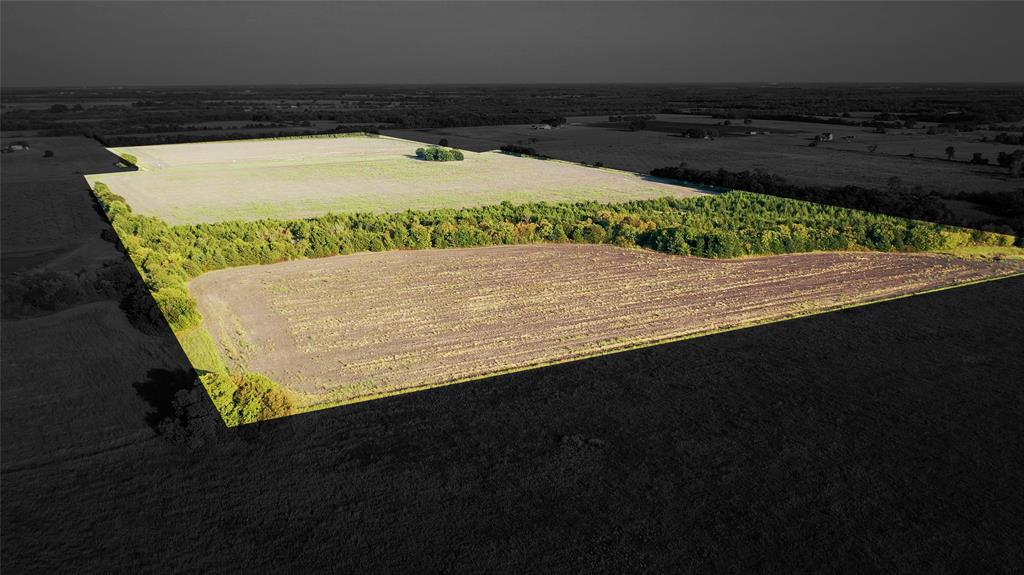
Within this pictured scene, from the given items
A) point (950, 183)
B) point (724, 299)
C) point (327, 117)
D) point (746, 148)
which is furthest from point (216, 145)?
point (950, 183)

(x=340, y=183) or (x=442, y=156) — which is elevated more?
(x=442, y=156)

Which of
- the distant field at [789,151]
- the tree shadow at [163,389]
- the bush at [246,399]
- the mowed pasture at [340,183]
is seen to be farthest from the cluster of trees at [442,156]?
the bush at [246,399]

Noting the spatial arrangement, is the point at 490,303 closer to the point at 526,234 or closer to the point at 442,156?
the point at 526,234

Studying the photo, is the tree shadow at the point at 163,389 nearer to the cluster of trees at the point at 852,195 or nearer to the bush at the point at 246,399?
the bush at the point at 246,399

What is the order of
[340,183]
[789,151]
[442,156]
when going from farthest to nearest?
[789,151], [442,156], [340,183]

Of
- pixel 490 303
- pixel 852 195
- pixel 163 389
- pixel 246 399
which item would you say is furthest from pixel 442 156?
pixel 246 399

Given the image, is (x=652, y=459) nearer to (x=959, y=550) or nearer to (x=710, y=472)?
(x=710, y=472)

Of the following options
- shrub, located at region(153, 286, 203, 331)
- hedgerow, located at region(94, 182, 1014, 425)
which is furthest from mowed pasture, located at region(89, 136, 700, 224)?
shrub, located at region(153, 286, 203, 331)
